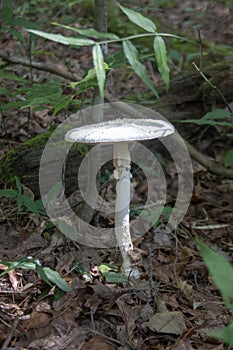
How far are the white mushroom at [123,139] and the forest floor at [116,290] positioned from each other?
231 mm

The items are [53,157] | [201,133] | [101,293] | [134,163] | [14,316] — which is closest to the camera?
[14,316]

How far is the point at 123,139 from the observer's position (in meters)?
2.67

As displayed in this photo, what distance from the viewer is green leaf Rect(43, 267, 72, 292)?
2592 millimetres

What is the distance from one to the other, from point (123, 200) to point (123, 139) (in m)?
0.66

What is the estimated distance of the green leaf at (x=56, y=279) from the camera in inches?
102

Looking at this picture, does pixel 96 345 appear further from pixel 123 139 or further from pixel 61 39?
pixel 61 39

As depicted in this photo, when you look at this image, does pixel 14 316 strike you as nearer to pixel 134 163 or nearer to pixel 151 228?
pixel 151 228

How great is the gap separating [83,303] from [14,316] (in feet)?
1.41

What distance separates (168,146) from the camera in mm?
4984

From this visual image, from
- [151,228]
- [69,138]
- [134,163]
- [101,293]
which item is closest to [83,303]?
[101,293]

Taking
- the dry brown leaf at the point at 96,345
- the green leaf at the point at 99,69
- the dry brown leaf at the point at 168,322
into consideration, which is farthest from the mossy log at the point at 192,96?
the dry brown leaf at the point at 96,345

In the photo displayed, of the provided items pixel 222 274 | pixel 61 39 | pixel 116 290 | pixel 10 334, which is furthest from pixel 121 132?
pixel 222 274

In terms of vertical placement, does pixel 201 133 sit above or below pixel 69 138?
below

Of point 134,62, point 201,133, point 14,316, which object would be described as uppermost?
point 134,62
